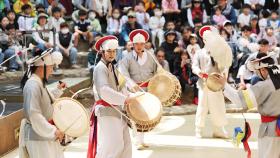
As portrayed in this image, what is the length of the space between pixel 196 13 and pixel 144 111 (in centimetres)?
680

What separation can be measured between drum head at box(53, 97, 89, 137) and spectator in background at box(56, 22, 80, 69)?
5769 millimetres

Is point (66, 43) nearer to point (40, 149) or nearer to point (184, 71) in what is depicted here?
point (184, 71)

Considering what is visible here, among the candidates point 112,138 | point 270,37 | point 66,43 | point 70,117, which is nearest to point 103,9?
point 66,43

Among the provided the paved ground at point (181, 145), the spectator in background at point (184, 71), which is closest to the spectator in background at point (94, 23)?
the spectator in background at point (184, 71)

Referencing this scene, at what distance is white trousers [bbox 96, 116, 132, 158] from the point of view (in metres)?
4.62

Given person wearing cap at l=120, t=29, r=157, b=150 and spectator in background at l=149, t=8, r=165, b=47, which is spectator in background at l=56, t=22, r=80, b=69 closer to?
spectator in background at l=149, t=8, r=165, b=47

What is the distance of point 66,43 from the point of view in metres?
9.97

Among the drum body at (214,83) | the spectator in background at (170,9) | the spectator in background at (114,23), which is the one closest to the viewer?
the drum body at (214,83)

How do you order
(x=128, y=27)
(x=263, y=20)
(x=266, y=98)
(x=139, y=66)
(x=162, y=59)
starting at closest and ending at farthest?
(x=266, y=98) < (x=139, y=66) < (x=162, y=59) < (x=128, y=27) < (x=263, y=20)

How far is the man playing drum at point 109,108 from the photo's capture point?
15.1 feet

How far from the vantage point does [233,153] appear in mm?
5996

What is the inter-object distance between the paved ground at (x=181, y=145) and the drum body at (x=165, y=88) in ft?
2.55

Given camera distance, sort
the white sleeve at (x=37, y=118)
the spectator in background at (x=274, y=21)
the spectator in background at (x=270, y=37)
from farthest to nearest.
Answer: the spectator in background at (x=274, y=21)
the spectator in background at (x=270, y=37)
the white sleeve at (x=37, y=118)

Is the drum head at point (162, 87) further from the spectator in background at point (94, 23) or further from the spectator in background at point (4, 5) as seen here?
the spectator in background at point (4, 5)
